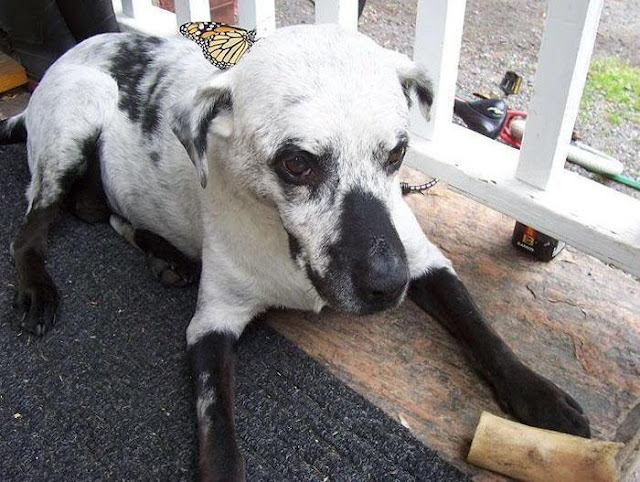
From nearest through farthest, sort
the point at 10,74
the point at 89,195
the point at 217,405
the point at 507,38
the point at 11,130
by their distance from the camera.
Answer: the point at 217,405, the point at 89,195, the point at 11,130, the point at 10,74, the point at 507,38

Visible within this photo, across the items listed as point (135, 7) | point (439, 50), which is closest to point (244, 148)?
point (439, 50)

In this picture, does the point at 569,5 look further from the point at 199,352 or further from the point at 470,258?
the point at 199,352

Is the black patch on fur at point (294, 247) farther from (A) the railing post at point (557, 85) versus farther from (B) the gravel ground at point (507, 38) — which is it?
(B) the gravel ground at point (507, 38)

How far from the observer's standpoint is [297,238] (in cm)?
159

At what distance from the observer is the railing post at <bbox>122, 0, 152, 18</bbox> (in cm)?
304

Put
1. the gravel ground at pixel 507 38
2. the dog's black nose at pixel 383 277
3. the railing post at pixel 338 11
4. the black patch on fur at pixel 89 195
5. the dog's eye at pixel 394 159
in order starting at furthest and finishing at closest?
the gravel ground at pixel 507 38 → the black patch on fur at pixel 89 195 → the railing post at pixel 338 11 → the dog's eye at pixel 394 159 → the dog's black nose at pixel 383 277

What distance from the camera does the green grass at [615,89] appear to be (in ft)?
11.3

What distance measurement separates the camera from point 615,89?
3604 mm

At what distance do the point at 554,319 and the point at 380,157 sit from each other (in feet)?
2.68

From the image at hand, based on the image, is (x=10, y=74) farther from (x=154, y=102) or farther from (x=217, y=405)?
(x=217, y=405)

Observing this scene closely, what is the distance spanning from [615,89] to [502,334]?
216 centimetres

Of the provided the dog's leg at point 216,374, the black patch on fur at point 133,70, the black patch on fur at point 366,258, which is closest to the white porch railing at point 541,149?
the black patch on fur at point 133,70

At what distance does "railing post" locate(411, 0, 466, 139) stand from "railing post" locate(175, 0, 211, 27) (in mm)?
972

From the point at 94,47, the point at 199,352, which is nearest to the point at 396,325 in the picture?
the point at 199,352
